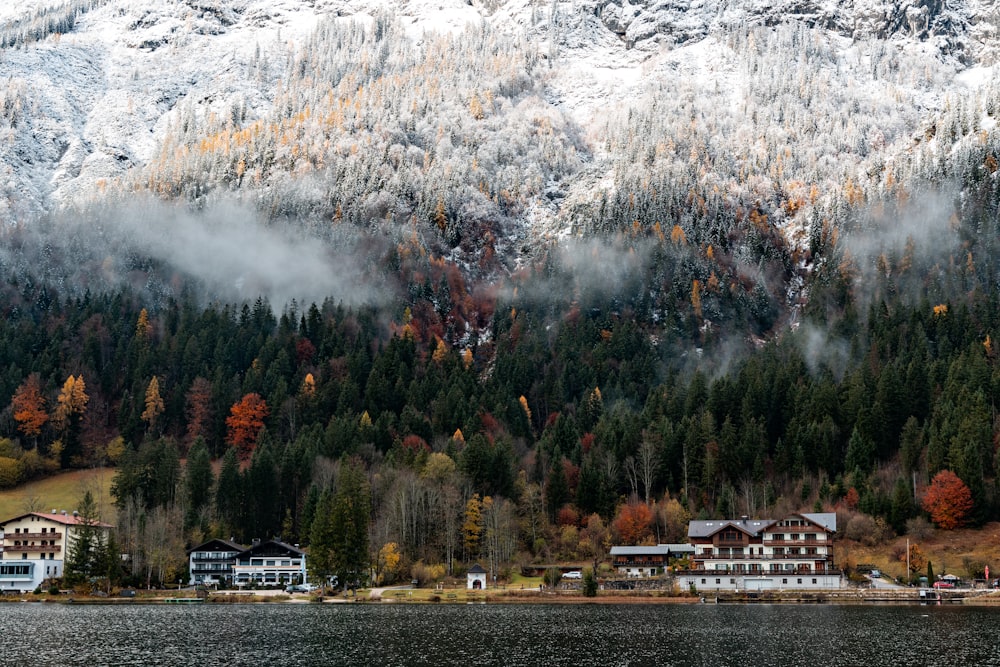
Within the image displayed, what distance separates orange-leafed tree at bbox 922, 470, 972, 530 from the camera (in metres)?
123

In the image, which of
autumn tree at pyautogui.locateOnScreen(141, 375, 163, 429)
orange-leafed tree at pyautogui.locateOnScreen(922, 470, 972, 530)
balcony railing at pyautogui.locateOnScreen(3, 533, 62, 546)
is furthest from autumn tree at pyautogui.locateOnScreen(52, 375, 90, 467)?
orange-leafed tree at pyautogui.locateOnScreen(922, 470, 972, 530)

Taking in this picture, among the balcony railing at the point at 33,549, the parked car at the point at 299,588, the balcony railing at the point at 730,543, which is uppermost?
the balcony railing at the point at 33,549

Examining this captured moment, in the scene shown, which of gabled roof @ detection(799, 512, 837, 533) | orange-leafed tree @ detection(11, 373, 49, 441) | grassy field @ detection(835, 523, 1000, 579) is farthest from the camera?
orange-leafed tree @ detection(11, 373, 49, 441)

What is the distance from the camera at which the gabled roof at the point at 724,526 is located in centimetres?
12344

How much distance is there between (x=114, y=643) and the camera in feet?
229

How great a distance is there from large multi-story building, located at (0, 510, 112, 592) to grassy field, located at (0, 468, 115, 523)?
1218 centimetres

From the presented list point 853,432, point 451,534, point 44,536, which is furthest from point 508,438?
point 44,536

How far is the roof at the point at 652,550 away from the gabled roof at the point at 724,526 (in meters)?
1.96

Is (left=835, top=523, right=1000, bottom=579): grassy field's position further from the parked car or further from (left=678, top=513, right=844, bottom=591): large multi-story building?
the parked car

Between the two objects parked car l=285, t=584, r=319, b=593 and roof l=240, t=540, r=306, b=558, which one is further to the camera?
roof l=240, t=540, r=306, b=558

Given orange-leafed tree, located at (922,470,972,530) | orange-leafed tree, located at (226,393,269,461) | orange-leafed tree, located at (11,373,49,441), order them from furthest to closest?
orange-leafed tree, located at (11,373,49,441) < orange-leafed tree, located at (226,393,269,461) < orange-leafed tree, located at (922,470,972,530)

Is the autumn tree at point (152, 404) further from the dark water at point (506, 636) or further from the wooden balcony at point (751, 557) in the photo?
the wooden balcony at point (751, 557)

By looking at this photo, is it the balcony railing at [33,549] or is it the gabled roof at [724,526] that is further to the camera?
the balcony railing at [33,549]

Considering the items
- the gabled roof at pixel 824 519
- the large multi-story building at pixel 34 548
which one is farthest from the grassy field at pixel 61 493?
the gabled roof at pixel 824 519
